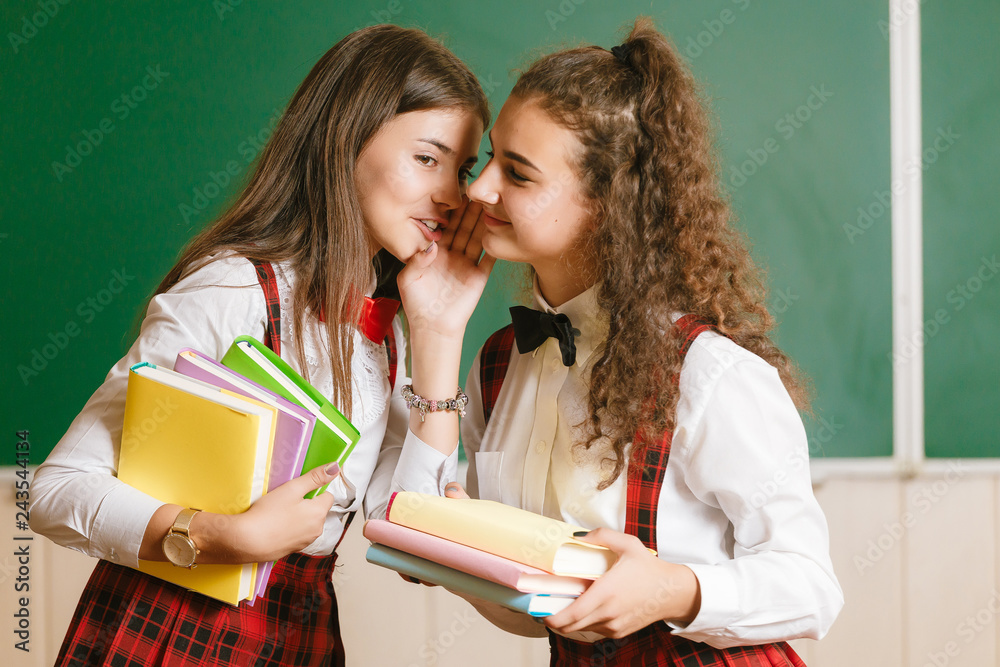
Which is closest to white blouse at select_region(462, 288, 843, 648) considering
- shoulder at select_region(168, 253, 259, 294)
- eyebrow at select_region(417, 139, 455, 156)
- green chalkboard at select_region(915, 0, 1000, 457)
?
eyebrow at select_region(417, 139, 455, 156)

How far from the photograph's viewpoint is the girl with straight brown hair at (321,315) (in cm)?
107

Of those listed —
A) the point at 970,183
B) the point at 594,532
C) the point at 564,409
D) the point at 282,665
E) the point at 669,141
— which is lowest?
the point at 282,665

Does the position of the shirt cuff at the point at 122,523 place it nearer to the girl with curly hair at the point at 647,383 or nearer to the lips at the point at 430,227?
the girl with curly hair at the point at 647,383

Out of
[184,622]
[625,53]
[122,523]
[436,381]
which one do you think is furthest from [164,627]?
[625,53]

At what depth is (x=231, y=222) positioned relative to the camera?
4.28ft

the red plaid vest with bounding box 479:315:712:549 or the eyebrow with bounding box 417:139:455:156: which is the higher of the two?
the eyebrow with bounding box 417:139:455:156

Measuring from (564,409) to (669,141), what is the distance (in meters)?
0.45

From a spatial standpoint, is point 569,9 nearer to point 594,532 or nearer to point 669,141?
point 669,141

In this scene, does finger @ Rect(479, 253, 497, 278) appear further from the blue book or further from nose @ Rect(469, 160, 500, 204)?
the blue book

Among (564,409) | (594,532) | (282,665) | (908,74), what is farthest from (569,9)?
(282,665)

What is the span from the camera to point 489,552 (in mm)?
882

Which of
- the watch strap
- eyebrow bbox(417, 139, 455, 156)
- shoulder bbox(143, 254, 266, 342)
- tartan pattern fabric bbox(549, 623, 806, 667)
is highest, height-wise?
eyebrow bbox(417, 139, 455, 156)

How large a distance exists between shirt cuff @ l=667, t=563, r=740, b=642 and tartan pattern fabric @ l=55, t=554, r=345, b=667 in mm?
647

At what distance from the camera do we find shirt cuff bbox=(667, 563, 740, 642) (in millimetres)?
924
